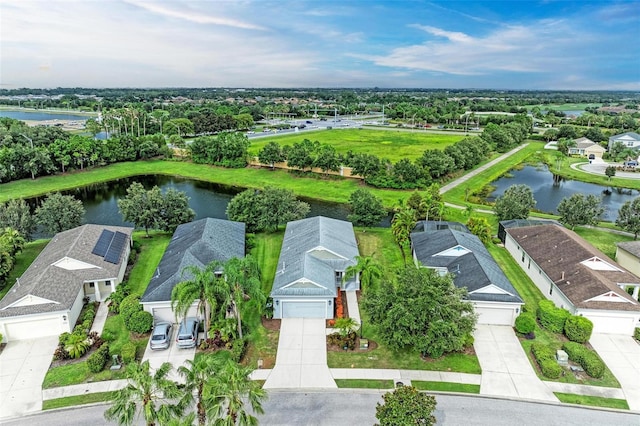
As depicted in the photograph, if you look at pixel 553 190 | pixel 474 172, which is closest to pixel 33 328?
pixel 474 172

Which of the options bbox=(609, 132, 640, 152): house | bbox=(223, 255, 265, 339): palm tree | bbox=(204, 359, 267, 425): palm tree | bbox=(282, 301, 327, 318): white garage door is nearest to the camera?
bbox=(204, 359, 267, 425): palm tree

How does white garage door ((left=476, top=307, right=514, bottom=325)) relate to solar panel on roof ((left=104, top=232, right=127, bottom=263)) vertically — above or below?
below

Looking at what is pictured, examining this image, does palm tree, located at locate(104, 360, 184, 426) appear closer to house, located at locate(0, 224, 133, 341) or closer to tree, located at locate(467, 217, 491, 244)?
house, located at locate(0, 224, 133, 341)

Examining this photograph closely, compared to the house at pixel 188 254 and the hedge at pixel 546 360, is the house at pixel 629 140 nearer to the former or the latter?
the hedge at pixel 546 360

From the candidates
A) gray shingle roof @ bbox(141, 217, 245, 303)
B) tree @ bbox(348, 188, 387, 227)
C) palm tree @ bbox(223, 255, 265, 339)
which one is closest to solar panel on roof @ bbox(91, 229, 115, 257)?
gray shingle roof @ bbox(141, 217, 245, 303)

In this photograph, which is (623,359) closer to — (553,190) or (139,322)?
(139,322)

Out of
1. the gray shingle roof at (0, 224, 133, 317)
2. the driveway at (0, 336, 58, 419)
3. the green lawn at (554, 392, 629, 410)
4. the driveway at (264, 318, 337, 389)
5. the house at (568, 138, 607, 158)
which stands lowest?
the driveway at (0, 336, 58, 419)
